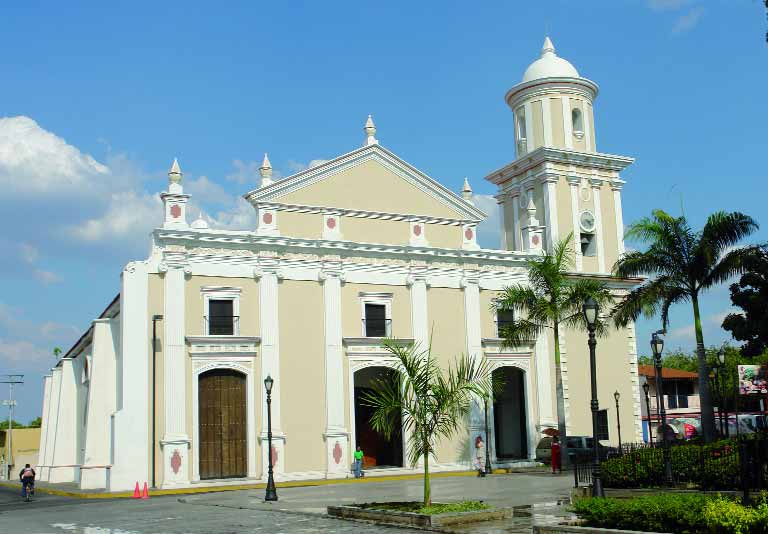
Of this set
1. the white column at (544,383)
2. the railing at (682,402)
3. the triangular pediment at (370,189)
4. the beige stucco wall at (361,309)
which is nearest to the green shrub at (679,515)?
the beige stucco wall at (361,309)

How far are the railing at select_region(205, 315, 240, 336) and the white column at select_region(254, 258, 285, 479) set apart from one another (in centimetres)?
101

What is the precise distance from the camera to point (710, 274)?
28.1 meters

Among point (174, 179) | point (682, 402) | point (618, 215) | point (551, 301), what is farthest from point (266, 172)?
point (682, 402)

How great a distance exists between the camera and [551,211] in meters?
39.9

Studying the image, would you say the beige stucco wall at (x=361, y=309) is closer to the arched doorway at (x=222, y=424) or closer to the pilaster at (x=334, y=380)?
the pilaster at (x=334, y=380)

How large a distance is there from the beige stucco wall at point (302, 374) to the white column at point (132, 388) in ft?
17.1

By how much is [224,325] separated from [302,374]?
11.9 ft

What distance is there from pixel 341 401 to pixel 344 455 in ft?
6.92

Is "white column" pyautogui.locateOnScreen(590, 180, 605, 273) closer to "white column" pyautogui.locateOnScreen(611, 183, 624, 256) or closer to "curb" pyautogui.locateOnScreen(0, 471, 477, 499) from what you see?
"white column" pyautogui.locateOnScreen(611, 183, 624, 256)

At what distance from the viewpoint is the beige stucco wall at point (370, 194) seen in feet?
115

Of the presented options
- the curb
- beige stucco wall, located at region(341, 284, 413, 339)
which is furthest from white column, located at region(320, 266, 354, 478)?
the curb

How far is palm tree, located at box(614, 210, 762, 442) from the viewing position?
28.0 metres

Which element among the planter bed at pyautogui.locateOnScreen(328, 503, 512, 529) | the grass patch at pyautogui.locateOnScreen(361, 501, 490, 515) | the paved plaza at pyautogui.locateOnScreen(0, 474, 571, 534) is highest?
the grass patch at pyautogui.locateOnScreen(361, 501, 490, 515)

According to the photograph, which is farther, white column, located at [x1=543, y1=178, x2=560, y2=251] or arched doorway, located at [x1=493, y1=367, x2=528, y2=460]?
white column, located at [x1=543, y1=178, x2=560, y2=251]
